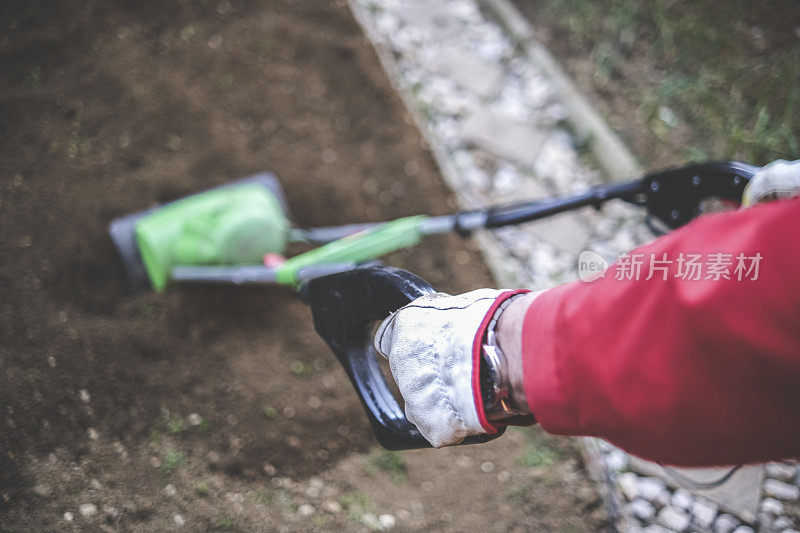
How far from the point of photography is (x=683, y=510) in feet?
6.47

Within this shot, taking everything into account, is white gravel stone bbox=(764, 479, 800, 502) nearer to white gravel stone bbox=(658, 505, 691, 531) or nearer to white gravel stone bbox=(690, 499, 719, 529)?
white gravel stone bbox=(690, 499, 719, 529)

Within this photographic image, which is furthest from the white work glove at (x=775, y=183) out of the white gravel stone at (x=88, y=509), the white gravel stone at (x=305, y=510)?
the white gravel stone at (x=88, y=509)

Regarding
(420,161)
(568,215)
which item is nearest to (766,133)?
(568,215)

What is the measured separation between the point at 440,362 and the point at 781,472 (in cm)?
179

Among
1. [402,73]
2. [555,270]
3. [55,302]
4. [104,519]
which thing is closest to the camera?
[104,519]

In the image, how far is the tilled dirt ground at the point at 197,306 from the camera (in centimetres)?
168

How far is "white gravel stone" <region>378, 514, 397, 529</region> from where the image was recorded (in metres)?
1.76

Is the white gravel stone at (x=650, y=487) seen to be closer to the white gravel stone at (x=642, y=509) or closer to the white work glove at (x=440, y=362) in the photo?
the white gravel stone at (x=642, y=509)

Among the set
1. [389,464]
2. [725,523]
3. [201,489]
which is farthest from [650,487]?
[201,489]

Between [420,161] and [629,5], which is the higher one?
[629,5]

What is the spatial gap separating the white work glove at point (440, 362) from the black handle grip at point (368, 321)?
0.07 m

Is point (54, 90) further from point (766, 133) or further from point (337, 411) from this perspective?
point (766, 133)

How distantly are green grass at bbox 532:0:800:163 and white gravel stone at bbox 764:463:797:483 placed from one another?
138cm

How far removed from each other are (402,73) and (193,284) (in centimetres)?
165
